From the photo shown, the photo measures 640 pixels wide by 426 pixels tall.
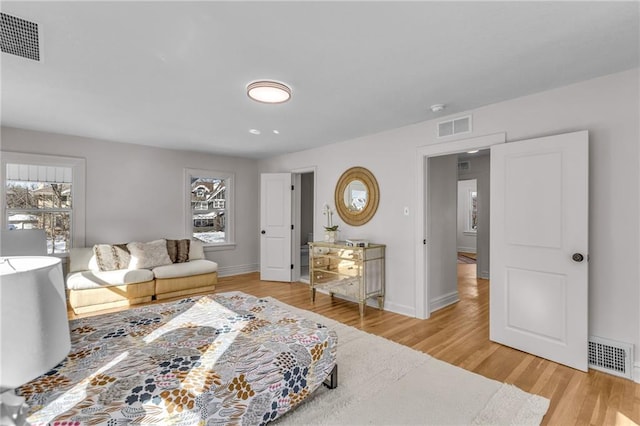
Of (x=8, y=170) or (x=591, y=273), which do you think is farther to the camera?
(x=8, y=170)

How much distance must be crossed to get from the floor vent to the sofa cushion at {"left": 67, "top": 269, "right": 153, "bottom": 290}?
5.25 metres

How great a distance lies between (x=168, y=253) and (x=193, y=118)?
2.54 meters

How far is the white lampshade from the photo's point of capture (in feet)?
2.27

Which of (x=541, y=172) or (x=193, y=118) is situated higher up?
(x=193, y=118)

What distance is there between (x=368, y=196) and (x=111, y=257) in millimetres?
3933

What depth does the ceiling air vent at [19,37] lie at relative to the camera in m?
1.80

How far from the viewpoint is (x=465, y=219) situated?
9.75 meters

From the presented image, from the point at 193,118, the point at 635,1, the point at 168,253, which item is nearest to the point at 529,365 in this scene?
the point at 635,1

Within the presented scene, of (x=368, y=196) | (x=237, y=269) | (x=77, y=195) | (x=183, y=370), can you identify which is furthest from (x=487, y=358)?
(x=77, y=195)

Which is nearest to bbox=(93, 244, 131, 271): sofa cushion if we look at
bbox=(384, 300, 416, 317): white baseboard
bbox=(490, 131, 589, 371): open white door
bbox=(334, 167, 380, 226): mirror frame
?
bbox=(334, 167, 380, 226): mirror frame

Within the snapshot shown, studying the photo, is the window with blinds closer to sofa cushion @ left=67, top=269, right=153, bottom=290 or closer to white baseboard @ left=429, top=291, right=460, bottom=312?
sofa cushion @ left=67, top=269, right=153, bottom=290

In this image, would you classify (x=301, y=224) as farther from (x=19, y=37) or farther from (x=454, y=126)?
(x=19, y=37)

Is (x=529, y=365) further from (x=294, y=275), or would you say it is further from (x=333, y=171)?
(x=294, y=275)

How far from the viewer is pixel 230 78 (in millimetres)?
2551
